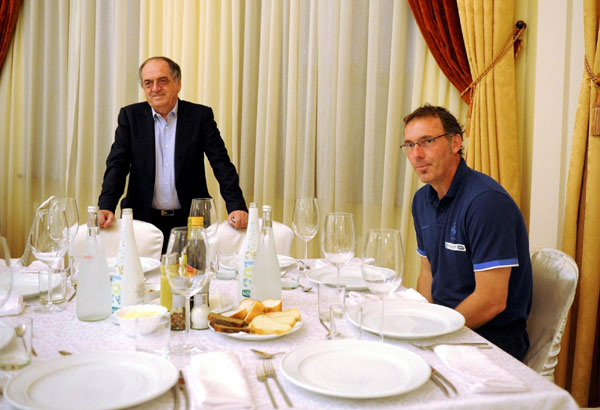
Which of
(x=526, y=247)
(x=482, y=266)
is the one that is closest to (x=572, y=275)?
(x=526, y=247)

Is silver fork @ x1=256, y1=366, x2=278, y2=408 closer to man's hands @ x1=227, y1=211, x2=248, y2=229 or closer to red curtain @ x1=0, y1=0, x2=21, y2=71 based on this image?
man's hands @ x1=227, y1=211, x2=248, y2=229

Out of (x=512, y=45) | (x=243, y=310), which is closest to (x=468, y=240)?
(x=243, y=310)

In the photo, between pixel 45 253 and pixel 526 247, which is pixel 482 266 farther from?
pixel 45 253

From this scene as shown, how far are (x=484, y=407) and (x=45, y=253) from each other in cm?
101

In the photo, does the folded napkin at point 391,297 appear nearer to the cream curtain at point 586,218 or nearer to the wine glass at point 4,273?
the wine glass at point 4,273

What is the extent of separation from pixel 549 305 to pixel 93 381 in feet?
4.41

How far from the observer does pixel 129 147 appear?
2887 mm

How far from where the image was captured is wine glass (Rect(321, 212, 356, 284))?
1200mm

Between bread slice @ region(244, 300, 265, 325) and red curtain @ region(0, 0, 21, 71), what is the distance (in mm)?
3378

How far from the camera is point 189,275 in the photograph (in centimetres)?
103

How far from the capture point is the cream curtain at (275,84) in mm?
3160

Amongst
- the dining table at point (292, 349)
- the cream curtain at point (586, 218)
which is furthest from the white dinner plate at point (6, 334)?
the cream curtain at point (586, 218)

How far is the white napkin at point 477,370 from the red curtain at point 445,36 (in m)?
2.21

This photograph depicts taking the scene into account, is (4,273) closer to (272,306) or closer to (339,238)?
(272,306)
